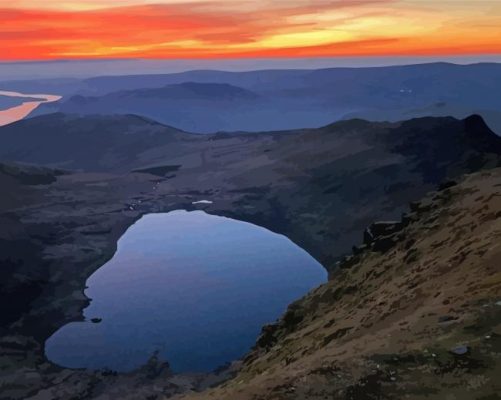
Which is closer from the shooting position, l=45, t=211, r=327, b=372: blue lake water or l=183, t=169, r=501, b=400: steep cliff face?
l=183, t=169, r=501, b=400: steep cliff face

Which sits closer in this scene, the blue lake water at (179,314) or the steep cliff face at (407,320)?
the steep cliff face at (407,320)

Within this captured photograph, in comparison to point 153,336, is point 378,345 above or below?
above

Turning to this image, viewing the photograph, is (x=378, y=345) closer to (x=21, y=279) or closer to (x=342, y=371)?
(x=342, y=371)

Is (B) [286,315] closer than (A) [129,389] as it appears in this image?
Yes

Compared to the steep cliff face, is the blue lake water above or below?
below

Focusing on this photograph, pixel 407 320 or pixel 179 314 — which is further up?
pixel 407 320

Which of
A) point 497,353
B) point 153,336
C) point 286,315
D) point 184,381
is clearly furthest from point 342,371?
point 153,336

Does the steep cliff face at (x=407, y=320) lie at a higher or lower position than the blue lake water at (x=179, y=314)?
higher

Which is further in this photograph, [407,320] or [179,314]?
[179,314]
